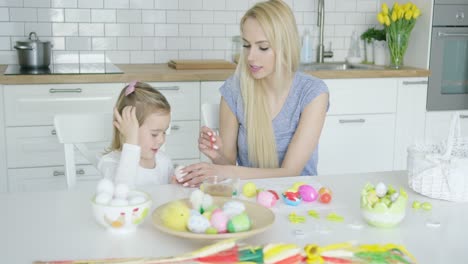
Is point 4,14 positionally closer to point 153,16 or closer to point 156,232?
point 153,16

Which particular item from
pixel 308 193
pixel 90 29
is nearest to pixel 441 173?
pixel 308 193

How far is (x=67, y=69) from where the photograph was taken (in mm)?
3477

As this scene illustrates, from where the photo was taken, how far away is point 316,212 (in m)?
1.61

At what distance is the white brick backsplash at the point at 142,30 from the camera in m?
3.88

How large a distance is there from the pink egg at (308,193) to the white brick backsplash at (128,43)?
243 cm

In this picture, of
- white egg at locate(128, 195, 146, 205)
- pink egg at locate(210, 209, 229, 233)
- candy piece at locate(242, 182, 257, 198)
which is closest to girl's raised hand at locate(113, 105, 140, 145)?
candy piece at locate(242, 182, 257, 198)

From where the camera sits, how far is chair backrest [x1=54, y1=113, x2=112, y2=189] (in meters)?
2.16

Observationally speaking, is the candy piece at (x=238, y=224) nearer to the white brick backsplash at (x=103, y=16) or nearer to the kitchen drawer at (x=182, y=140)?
the kitchen drawer at (x=182, y=140)

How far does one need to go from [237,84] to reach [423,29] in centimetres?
196

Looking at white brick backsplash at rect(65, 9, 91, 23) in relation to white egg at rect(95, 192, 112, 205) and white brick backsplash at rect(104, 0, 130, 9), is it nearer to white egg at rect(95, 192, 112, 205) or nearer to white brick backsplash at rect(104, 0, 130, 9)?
white brick backsplash at rect(104, 0, 130, 9)

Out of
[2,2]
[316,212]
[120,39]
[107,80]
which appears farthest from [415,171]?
[2,2]

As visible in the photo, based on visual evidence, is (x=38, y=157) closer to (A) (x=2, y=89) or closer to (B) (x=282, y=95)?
(A) (x=2, y=89)

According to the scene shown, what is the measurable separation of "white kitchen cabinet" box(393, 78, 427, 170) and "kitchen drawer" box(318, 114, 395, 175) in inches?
1.9

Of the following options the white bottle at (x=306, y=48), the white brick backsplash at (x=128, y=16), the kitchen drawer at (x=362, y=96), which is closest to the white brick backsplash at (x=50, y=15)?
the white brick backsplash at (x=128, y=16)
